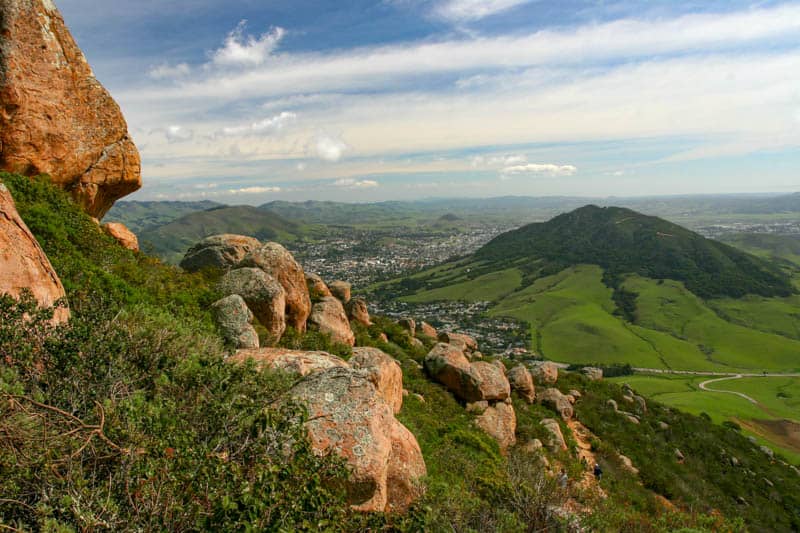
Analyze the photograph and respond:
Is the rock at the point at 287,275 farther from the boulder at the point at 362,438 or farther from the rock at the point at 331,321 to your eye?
the boulder at the point at 362,438

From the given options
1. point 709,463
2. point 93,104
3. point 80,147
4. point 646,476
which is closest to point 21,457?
point 80,147

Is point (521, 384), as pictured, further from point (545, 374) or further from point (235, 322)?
point (235, 322)

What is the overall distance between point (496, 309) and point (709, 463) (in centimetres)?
16158

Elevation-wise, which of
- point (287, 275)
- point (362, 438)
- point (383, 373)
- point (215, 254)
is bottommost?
point (383, 373)

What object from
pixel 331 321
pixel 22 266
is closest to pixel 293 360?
pixel 22 266

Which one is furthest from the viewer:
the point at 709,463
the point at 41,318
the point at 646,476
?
the point at 709,463

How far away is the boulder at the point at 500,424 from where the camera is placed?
78.1 ft

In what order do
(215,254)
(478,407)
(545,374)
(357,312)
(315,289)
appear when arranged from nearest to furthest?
(478,407) → (215,254) → (315,289) → (357,312) → (545,374)

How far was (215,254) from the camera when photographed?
28.3 meters

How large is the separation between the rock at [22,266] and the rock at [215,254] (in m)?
14.7

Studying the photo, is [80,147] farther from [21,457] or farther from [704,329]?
[704,329]

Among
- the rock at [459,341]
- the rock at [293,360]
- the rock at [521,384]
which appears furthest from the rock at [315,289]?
the rock at [521,384]

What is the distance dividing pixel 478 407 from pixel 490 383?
2.48m

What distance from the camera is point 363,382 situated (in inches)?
447
